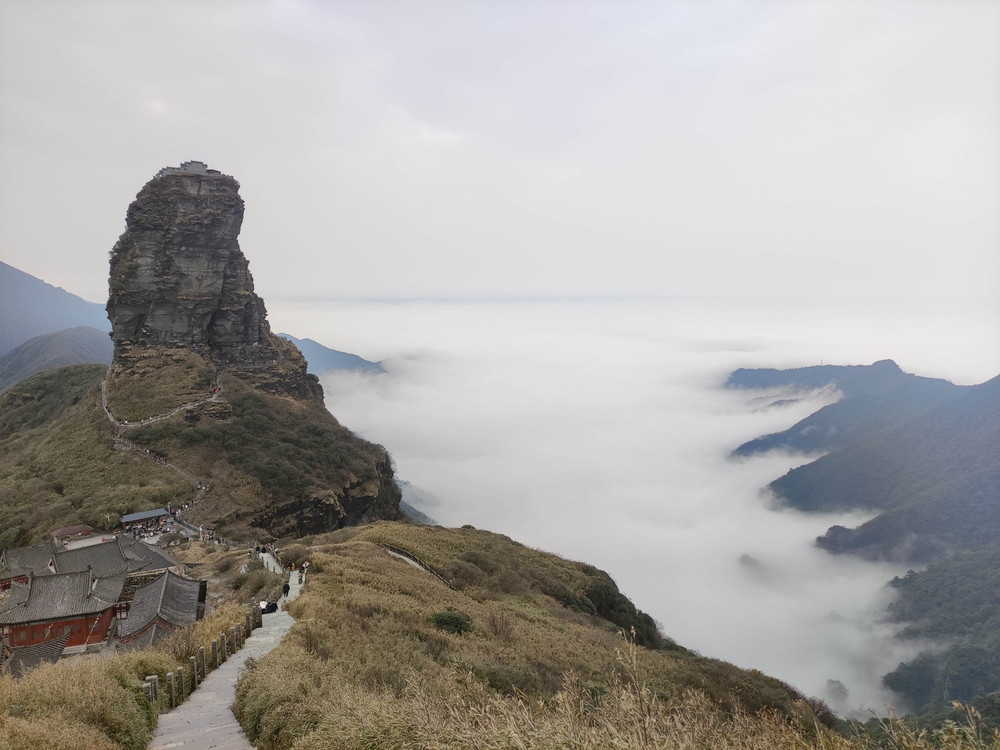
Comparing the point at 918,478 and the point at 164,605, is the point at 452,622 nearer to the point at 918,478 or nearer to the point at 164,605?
the point at 164,605

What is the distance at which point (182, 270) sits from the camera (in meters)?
60.3

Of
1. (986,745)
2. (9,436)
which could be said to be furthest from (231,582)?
(9,436)

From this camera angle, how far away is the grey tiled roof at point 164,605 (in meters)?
17.5

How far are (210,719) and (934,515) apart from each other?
146127 millimetres

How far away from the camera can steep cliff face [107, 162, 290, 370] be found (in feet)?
194

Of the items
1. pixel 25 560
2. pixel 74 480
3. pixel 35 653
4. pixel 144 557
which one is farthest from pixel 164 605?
pixel 74 480

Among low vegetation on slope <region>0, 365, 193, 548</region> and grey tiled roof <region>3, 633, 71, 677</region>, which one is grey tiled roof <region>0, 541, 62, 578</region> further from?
grey tiled roof <region>3, 633, 71, 677</region>

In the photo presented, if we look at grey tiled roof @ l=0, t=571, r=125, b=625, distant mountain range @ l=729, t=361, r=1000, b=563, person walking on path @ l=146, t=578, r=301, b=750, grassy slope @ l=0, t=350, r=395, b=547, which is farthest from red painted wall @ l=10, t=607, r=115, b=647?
distant mountain range @ l=729, t=361, r=1000, b=563

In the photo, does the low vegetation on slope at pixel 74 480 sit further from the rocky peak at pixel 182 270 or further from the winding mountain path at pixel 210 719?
the winding mountain path at pixel 210 719

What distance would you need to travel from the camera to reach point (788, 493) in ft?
587

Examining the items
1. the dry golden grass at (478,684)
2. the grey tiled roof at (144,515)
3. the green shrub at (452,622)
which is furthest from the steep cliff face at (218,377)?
the green shrub at (452,622)

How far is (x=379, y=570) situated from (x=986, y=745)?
774 inches

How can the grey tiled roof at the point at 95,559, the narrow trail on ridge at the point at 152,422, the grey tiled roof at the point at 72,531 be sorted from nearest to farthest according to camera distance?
the grey tiled roof at the point at 95,559 → the grey tiled roof at the point at 72,531 → the narrow trail on ridge at the point at 152,422

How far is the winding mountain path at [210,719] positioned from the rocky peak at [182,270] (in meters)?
58.0
